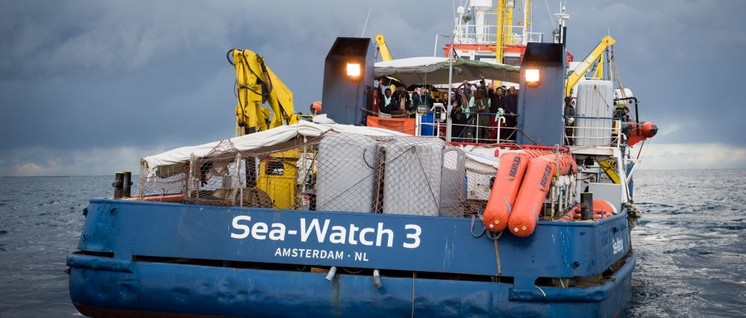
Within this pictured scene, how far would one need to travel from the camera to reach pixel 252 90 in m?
14.8

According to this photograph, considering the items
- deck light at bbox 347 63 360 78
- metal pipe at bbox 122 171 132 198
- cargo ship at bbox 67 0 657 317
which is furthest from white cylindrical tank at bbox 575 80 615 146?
metal pipe at bbox 122 171 132 198

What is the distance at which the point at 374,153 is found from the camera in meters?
11.0

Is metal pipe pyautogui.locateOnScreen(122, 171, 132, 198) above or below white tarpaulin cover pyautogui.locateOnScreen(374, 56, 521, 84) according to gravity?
below

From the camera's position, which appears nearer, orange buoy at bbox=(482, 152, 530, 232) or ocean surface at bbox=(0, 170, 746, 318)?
orange buoy at bbox=(482, 152, 530, 232)

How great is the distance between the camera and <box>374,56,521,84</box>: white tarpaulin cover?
16.0 metres

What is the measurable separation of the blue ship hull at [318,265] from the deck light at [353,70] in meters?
5.94

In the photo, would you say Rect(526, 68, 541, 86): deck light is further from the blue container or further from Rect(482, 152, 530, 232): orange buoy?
Rect(482, 152, 530, 232): orange buoy

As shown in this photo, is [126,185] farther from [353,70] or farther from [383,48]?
[383,48]

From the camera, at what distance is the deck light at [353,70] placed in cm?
1611

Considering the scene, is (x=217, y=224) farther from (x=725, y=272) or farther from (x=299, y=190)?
(x=725, y=272)

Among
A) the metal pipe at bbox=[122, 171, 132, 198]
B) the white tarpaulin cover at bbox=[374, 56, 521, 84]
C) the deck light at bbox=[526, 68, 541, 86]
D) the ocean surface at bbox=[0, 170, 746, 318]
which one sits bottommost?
the ocean surface at bbox=[0, 170, 746, 318]

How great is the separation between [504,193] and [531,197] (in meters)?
0.32

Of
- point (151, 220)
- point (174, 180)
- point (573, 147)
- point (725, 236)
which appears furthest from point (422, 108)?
point (725, 236)

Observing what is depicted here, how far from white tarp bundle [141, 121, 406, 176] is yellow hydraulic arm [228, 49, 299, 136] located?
2817 millimetres
